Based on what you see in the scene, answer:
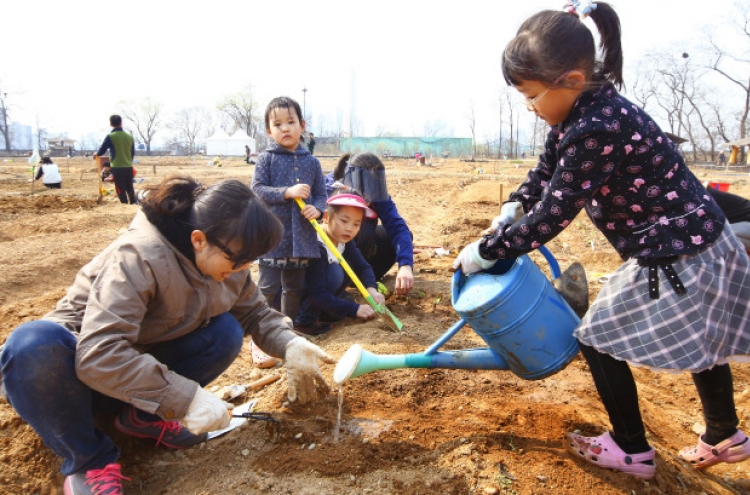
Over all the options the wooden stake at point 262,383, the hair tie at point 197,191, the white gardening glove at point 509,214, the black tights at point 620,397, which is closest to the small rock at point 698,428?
the black tights at point 620,397

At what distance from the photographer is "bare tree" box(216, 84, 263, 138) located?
6431cm

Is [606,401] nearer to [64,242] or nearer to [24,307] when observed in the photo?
[24,307]

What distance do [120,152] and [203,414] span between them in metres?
8.85

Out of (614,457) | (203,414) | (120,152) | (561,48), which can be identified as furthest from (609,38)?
(120,152)

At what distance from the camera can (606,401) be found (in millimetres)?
1818

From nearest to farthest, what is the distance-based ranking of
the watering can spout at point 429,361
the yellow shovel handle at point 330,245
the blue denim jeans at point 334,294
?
the watering can spout at point 429,361
the yellow shovel handle at point 330,245
the blue denim jeans at point 334,294

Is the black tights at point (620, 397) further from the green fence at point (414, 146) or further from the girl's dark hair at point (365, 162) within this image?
the green fence at point (414, 146)

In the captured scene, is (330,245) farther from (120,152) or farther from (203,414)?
(120,152)

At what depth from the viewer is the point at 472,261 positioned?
6.23 feet

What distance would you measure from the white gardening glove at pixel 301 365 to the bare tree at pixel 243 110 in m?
64.8

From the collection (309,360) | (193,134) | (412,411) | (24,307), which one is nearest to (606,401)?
(412,411)

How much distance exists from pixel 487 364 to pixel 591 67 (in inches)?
41.6

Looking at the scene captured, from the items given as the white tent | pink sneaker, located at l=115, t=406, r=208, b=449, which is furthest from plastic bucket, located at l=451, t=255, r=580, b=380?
the white tent

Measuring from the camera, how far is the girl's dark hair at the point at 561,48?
1.66 m
